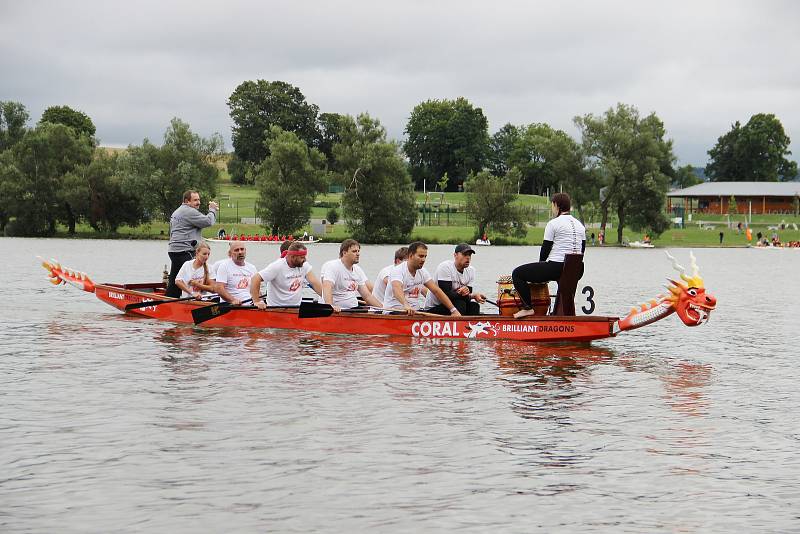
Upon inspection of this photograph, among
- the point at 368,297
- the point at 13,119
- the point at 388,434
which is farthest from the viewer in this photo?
the point at 13,119

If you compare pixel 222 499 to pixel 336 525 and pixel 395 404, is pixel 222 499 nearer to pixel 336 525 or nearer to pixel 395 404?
pixel 336 525

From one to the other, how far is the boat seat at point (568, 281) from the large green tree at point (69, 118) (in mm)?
121866

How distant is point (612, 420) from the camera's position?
38.7 feet

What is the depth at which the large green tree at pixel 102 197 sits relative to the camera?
283 feet

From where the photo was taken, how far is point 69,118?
429 ft

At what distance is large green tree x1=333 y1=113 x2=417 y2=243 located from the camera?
84062 millimetres

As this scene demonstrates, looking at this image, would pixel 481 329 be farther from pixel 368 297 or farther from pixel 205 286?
pixel 205 286

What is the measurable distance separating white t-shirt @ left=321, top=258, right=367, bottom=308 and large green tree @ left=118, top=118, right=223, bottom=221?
65127 mm

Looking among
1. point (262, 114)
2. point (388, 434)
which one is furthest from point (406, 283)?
point (262, 114)

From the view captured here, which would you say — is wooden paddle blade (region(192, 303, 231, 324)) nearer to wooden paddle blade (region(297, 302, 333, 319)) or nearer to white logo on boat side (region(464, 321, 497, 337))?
wooden paddle blade (region(297, 302, 333, 319))

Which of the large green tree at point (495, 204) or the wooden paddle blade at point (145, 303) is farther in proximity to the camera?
the large green tree at point (495, 204)

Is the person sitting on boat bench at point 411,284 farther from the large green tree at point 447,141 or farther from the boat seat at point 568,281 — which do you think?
the large green tree at point 447,141

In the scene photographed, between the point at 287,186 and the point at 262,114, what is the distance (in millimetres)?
57383

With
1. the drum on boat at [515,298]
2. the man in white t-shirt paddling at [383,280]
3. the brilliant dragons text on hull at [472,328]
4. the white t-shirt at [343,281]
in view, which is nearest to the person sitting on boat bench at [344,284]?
the white t-shirt at [343,281]
